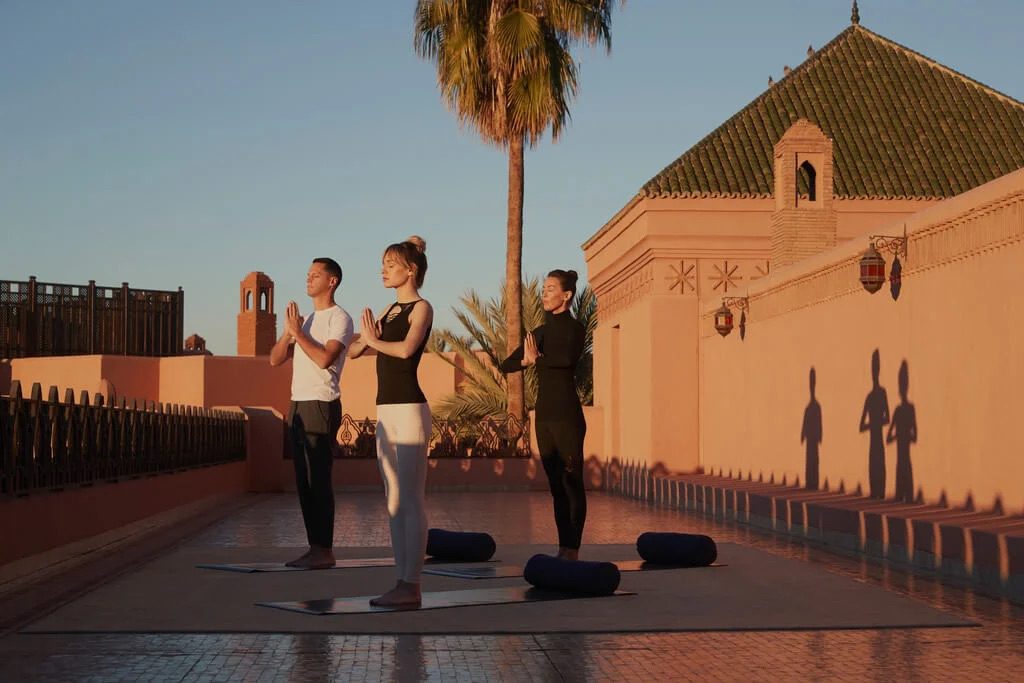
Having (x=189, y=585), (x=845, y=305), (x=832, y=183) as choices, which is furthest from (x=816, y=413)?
(x=189, y=585)

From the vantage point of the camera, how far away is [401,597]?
354 inches

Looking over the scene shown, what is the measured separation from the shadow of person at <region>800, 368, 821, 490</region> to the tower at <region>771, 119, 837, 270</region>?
4580 millimetres

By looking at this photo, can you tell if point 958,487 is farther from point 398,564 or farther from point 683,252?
point 683,252

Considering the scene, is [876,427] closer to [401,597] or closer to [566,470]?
[566,470]

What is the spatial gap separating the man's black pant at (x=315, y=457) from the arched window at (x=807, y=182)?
14.2 m

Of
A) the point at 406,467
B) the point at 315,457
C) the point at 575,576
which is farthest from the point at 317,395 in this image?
the point at 406,467

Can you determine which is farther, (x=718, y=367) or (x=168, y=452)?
(x=718, y=367)

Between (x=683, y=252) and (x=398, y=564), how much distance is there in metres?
16.9

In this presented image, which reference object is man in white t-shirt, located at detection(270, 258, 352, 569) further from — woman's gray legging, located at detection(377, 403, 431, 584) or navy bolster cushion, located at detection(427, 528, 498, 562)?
woman's gray legging, located at detection(377, 403, 431, 584)

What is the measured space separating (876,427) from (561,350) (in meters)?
6.28

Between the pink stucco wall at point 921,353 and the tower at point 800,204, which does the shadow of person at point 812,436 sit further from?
the tower at point 800,204

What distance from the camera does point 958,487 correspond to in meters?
14.0

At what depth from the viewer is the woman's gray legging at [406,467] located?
8680mm

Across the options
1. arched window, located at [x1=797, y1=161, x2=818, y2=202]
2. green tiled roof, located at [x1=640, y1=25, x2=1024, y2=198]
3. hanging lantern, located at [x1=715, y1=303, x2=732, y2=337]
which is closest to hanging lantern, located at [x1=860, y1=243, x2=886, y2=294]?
hanging lantern, located at [x1=715, y1=303, x2=732, y2=337]
